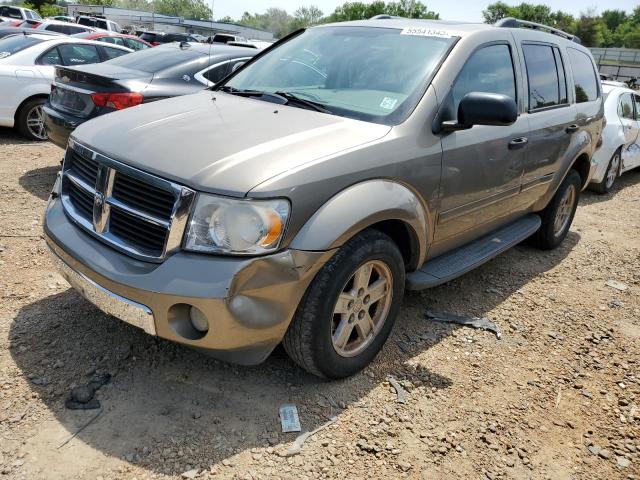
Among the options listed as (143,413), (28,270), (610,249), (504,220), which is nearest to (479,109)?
(504,220)

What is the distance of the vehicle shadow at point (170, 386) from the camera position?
2406 millimetres

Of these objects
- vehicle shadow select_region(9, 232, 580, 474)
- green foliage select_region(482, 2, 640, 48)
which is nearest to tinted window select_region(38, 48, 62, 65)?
vehicle shadow select_region(9, 232, 580, 474)

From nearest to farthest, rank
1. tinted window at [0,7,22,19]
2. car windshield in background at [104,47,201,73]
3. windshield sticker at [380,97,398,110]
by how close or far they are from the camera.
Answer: windshield sticker at [380,97,398,110]
car windshield in background at [104,47,201,73]
tinted window at [0,7,22,19]

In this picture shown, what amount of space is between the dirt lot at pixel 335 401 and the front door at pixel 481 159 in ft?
2.49

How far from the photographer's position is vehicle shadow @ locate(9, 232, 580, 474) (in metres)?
2.41

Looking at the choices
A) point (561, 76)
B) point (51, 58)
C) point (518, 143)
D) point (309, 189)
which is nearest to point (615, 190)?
point (561, 76)

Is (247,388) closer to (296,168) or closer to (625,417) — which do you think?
(296,168)

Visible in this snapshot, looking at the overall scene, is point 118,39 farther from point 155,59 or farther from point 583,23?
point 583,23

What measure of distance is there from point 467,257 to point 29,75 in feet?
21.2

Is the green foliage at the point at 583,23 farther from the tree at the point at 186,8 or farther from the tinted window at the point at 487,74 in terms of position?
the tinted window at the point at 487,74

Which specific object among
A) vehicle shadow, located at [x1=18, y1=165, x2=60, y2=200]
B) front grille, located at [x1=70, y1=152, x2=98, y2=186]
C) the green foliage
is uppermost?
the green foliage

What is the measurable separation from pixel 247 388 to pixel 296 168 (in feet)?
3.93

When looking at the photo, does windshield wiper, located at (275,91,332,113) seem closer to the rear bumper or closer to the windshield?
the windshield

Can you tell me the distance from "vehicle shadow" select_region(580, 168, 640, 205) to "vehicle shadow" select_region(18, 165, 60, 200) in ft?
22.1
